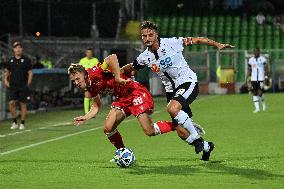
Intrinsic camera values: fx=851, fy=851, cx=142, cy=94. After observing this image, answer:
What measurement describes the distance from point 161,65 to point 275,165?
2.35 meters

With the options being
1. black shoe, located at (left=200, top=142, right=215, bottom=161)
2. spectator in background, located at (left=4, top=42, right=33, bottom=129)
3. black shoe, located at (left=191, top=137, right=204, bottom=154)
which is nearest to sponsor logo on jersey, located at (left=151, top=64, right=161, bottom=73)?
black shoe, located at (left=191, top=137, right=204, bottom=154)

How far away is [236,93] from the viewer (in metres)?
44.9

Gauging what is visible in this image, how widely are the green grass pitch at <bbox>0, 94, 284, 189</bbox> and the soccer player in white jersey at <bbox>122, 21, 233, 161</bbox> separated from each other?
0.52m

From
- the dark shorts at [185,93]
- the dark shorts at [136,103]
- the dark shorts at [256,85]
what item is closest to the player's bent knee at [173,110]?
the dark shorts at [185,93]

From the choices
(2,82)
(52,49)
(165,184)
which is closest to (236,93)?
(52,49)

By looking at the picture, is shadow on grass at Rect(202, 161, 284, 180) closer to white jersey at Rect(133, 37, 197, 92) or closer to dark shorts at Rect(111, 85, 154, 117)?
dark shorts at Rect(111, 85, 154, 117)

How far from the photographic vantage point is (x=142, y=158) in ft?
48.0

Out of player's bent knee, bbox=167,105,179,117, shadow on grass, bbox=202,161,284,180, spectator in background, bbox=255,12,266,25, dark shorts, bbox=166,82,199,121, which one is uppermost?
spectator in background, bbox=255,12,266,25

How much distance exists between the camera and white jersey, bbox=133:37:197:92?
13289mm

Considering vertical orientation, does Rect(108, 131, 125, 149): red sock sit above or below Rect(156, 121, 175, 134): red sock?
below

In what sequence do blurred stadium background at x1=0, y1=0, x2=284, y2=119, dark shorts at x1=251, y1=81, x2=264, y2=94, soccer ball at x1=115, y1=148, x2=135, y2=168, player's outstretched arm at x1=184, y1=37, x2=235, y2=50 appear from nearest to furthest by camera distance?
player's outstretched arm at x1=184, y1=37, x2=235, y2=50 < soccer ball at x1=115, y1=148, x2=135, y2=168 < dark shorts at x1=251, y1=81, x2=264, y2=94 < blurred stadium background at x1=0, y1=0, x2=284, y2=119

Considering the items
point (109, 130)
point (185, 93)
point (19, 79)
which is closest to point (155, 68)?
point (185, 93)

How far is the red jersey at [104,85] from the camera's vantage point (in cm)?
1291

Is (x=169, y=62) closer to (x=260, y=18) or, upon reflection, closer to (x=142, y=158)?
(x=142, y=158)
